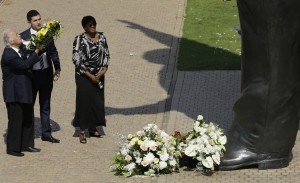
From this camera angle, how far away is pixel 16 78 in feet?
42.1

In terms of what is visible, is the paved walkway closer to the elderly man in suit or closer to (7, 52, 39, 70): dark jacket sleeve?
the elderly man in suit

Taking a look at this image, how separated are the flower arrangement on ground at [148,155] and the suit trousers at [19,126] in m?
1.51

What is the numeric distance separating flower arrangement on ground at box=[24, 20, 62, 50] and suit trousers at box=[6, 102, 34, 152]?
0.82 meters

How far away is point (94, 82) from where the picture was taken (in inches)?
526

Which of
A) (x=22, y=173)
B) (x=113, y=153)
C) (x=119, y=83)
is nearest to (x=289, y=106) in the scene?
(x=113, y=153)

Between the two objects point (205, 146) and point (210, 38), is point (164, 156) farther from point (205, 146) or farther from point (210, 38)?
point (210, 38)

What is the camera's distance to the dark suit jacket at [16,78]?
12.8 metres

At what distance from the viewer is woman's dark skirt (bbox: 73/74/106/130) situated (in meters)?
13.4

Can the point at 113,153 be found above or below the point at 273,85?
below

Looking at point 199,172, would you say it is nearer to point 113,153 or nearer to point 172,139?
point 172,139

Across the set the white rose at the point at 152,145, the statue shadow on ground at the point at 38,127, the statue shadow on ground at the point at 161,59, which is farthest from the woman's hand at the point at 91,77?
the white rose at the point at 152,145

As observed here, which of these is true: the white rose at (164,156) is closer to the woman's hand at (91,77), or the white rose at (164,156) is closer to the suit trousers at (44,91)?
the woman's hand at (91,77)

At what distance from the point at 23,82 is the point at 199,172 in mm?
2623

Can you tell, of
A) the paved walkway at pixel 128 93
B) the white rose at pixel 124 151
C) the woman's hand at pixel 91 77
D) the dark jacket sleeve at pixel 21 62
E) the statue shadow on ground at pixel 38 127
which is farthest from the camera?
the statue shadow on ground at pixel 38 127
